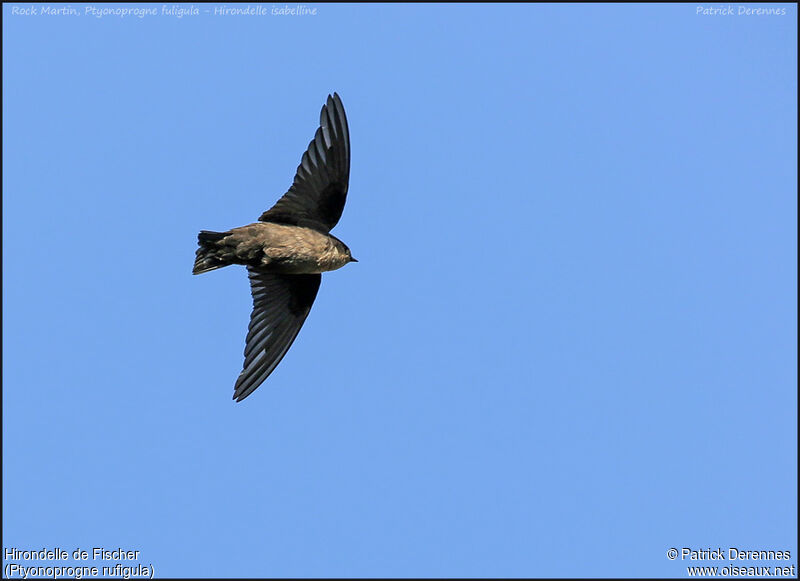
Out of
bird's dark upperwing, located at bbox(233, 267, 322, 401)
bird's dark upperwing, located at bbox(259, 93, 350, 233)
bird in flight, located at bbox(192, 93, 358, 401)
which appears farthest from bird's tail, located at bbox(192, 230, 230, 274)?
bird's dark upperwing, located at bbox(233, 267, 322, 401)

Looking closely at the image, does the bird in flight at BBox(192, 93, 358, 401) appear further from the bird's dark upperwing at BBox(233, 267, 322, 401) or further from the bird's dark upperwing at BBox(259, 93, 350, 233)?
the bird's dark upperwing at BBox(233, 267, 322, 401)

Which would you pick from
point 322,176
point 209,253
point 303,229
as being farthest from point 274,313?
point 322,176

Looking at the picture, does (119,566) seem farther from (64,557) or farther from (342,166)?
(342,166)

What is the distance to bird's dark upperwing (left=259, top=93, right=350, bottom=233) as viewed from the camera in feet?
30.5

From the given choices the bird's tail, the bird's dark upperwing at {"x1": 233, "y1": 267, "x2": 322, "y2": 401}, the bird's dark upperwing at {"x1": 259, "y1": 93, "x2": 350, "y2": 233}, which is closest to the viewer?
the bird's tail

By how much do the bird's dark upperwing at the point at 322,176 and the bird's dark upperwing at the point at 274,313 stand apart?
32.8 inches

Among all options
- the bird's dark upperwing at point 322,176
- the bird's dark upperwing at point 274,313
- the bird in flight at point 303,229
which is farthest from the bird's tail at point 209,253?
the bird's dark upperwing at point 274,313

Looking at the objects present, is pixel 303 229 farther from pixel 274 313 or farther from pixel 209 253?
pixel 274 313

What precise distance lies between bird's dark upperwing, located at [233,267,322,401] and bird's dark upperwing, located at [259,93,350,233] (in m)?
0.83

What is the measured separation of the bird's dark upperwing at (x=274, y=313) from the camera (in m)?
9.98

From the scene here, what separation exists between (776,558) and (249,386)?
538 cm

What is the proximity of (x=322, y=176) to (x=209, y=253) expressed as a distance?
1.26m

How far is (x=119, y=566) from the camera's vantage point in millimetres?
9344

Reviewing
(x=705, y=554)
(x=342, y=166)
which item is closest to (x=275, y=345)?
(x=342, y=166)
